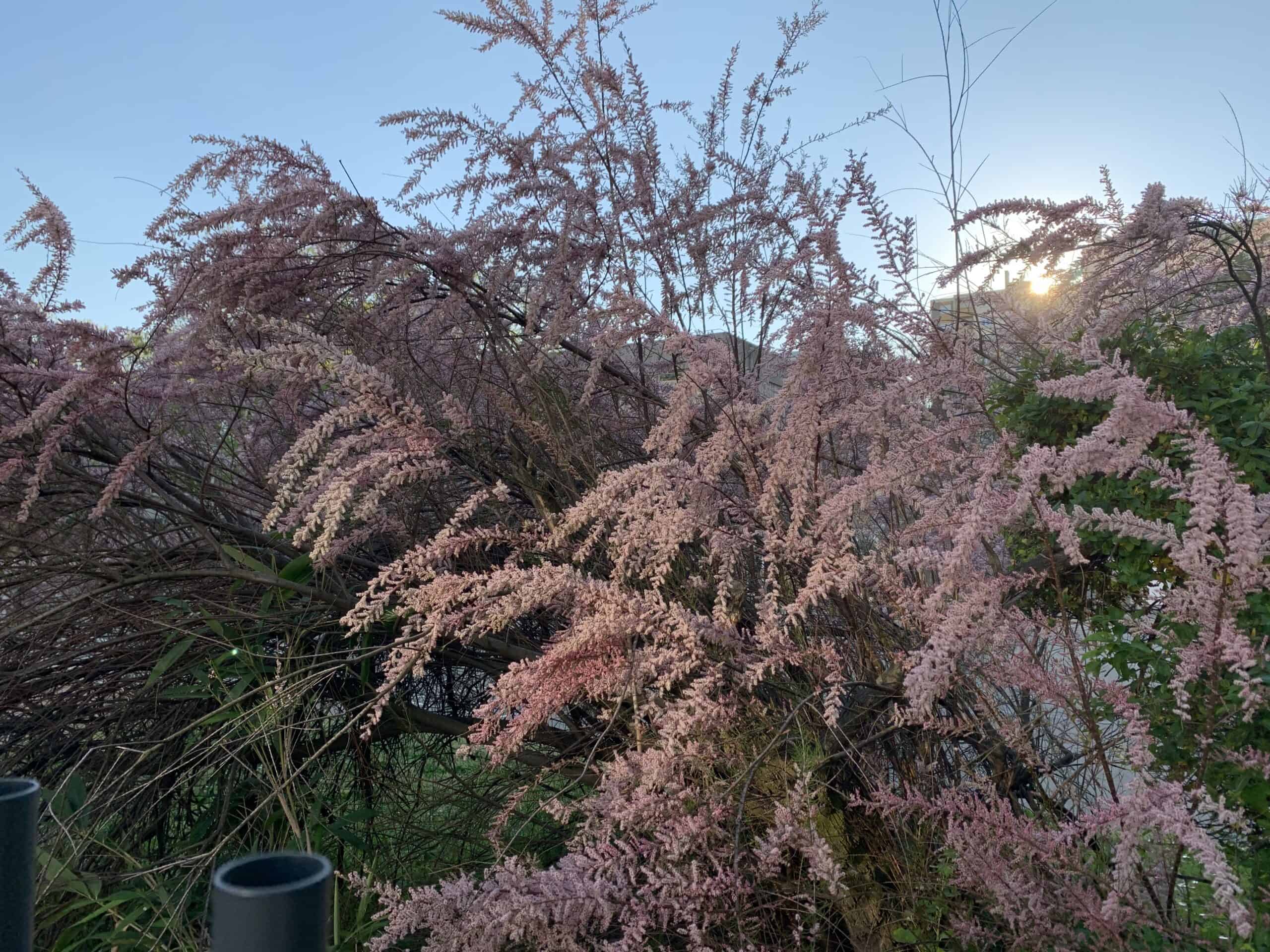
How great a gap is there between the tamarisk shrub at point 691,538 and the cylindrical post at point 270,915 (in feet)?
2.85

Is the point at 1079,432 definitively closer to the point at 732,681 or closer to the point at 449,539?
the point at 732,681

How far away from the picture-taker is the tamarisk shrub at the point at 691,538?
1543 millimetres

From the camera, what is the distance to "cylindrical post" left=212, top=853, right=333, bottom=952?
655mm

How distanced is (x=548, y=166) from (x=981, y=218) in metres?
1.36

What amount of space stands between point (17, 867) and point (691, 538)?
1.21 metres

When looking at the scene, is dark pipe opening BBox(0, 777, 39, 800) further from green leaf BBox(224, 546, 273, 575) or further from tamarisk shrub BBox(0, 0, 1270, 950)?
green leaf BBox(224, 546, 273, 575)

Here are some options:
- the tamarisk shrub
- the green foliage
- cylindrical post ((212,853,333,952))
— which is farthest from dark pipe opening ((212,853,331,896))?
the green foliage

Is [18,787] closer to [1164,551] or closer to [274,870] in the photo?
[274,870]

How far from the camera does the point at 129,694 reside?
8.69ft

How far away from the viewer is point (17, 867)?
900 mm

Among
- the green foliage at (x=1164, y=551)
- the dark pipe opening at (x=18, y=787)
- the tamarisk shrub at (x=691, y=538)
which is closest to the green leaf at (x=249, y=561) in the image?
the tamarisk shrub at (x=691, y=538)

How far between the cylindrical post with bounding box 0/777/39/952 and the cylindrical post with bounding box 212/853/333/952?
35 centimetres

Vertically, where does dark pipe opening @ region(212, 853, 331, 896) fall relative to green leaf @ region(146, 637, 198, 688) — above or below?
above

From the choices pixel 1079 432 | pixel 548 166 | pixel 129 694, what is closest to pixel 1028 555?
pixel 1079 432
